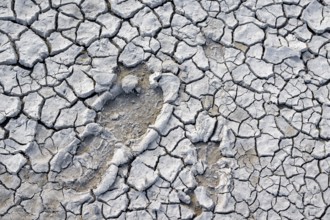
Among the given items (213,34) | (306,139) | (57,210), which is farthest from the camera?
(213,34)

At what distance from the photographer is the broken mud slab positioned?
11.7ft

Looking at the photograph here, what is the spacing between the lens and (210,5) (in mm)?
3926

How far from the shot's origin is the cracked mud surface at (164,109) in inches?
134

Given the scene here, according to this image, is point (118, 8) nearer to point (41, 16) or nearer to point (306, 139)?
point (41, 16)

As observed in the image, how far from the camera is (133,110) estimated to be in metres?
3.62

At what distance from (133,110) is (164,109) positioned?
180mm

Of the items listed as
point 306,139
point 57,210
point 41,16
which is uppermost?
point 41,16

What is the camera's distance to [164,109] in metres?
3.59

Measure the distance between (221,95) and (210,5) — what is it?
628mm

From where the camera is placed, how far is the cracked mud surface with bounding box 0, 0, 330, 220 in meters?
3.39

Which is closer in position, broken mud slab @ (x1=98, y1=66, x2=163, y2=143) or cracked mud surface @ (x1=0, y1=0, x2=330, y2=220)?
cracked mud surface @ (x1=0, y1=0, x2=330, y2=220)

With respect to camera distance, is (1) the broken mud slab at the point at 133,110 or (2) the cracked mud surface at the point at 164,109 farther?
(1) the broken mud slab at the point at 133,110

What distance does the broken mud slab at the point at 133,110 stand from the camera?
3.56 meters

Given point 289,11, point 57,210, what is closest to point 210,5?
point 289,11
